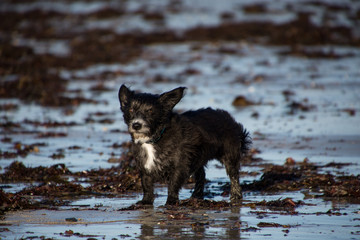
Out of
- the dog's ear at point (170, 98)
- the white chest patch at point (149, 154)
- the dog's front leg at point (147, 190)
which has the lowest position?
the dog's front leg at point (147, 190)

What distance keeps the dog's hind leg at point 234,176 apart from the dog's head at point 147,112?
1459 millimetres

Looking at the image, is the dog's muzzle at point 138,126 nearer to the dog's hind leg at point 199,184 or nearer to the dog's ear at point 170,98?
the dog's ear at point 170,98

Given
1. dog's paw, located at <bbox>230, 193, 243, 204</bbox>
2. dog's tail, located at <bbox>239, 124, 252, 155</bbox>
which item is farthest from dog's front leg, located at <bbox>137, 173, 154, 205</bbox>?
dog's tail, located at <bbox>239, 124, 252, 155</bbox>

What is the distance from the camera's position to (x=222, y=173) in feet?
35.9

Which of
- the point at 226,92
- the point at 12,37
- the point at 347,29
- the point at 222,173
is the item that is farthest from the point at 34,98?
the point at 347,29

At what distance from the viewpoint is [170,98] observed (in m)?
8.36

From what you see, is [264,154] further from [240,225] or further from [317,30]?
[317,30]

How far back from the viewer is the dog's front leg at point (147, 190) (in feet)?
27.3

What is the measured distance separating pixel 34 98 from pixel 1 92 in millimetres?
1263

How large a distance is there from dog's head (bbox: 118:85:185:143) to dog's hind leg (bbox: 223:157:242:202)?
1459mm

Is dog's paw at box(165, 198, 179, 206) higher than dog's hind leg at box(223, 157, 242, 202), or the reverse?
dog's hind leg at box(223, 157, 242, 202)

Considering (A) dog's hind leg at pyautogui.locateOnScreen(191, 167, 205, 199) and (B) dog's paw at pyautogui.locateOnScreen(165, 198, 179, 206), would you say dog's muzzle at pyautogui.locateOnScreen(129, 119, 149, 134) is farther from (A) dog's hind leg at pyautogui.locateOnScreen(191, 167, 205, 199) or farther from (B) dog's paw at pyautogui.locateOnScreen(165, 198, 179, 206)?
(A) dog's hind leg at pyautogui.locateOnScreen(191, 167, 205, 199)

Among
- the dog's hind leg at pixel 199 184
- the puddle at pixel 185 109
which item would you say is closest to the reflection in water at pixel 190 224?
the puddle at pixel 185 109

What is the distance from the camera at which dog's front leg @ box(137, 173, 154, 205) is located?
8.33m
